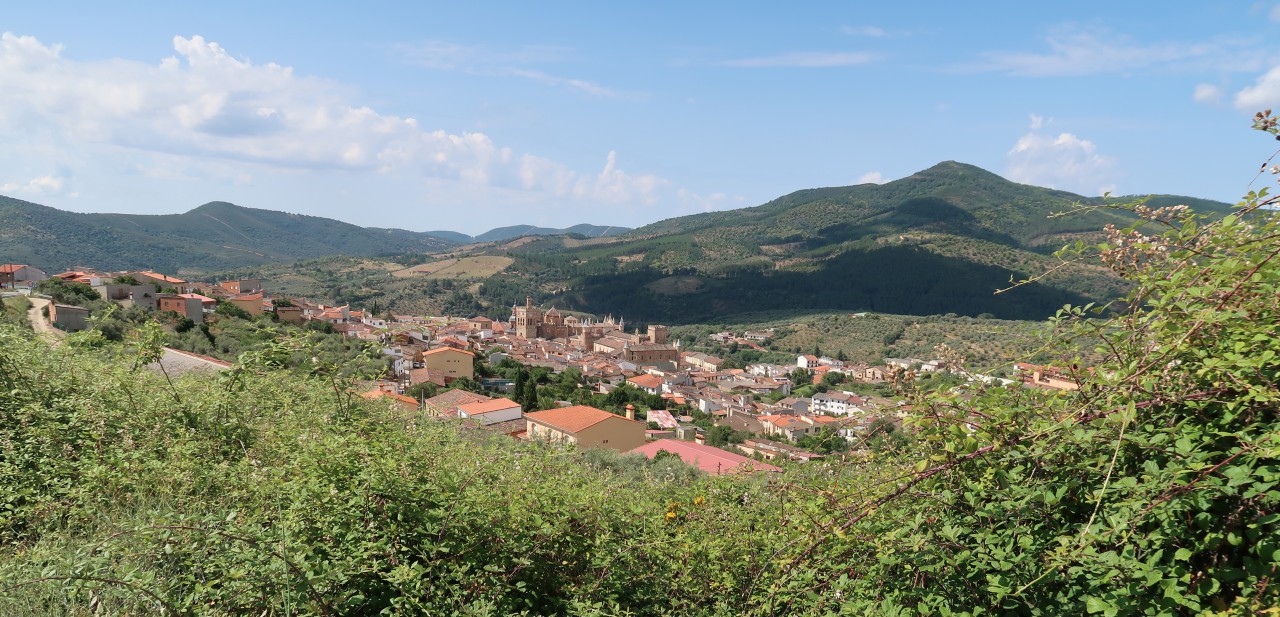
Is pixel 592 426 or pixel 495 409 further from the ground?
pixel 495 409

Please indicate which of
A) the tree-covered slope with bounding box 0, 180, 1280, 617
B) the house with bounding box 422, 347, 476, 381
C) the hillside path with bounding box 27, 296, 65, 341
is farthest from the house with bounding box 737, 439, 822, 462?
the hillside path with bounding box 27, 296, 65, 341

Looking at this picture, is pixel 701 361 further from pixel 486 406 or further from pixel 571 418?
pixel 571 418

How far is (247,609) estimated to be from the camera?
2369 millimetres

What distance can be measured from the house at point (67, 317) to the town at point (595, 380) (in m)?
0.05

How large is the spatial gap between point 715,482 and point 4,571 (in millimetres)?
4351

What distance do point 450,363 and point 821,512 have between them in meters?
40.7

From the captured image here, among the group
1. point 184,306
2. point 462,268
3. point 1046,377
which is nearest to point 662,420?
point 184,306

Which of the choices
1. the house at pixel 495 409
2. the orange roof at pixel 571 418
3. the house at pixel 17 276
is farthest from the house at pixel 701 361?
the house at pixel 17 276

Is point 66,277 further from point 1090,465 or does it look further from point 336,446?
point 1090,465

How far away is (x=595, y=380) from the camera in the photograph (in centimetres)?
5231

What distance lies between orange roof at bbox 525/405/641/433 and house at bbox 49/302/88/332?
16.5 m

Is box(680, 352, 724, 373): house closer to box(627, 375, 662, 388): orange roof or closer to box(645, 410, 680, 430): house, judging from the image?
box(627, 375, 662, 388): orange roof

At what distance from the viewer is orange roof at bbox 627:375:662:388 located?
55594 millimetres

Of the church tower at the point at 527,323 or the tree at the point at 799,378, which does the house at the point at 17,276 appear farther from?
the tree at the point at 799,378
